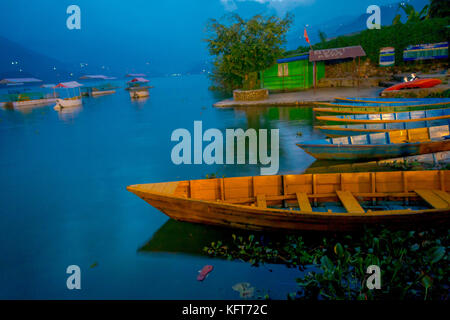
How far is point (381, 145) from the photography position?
388 inches

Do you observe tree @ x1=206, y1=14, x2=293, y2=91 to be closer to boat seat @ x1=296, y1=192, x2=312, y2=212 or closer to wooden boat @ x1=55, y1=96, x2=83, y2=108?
wooden boat @ x1=55, y1=96, x2=83, y2=108

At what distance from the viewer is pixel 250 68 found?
2789 cm

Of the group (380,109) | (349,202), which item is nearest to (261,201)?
(349,202)

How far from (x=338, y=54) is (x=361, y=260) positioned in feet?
87.8

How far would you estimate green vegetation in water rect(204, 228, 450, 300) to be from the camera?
490cm

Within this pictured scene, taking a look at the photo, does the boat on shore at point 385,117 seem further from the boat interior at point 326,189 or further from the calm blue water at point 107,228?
the boat interior at point 326,189

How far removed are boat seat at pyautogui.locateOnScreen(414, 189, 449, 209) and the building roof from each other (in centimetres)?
2373

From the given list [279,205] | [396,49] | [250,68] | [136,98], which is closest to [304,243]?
[279,205]

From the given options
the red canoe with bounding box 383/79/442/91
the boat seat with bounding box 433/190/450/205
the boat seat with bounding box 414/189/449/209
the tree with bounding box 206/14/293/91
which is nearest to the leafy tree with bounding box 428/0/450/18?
the tree with bounding box 206/14/293/91

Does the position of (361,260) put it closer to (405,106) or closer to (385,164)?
(385,164)

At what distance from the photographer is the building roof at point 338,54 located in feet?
92.2

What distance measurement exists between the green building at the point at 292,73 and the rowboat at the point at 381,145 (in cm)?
2108
